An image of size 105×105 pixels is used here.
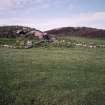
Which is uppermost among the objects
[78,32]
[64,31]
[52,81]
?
[64,31]

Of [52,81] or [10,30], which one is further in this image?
[10,30]

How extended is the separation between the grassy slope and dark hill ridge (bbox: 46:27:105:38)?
13.0 metres

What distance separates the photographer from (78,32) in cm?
2519

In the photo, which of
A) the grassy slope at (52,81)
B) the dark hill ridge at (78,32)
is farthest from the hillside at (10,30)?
the grassy slope at (52,81)

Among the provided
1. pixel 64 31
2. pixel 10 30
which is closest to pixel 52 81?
pixel 10 30

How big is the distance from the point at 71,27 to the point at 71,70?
1716 cm

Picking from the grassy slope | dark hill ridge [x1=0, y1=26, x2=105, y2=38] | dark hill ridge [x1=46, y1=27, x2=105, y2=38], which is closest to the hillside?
dark hill ridge [x1=0, y1=26, x2=105, y2=38]

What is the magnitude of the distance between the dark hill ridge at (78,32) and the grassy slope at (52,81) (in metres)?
13.0

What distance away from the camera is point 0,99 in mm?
6168

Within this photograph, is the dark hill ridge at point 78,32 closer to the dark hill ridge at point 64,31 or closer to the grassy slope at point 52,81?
the dark hill ridge at point 64,31

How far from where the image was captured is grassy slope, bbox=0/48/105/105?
Answer: 6.21 metres

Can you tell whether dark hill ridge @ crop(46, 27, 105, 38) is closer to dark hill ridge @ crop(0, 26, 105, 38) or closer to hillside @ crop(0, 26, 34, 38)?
dark hill ridge @ crop(0, 26, 105, 38)

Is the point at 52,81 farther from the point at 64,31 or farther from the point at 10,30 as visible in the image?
the point at 64,31

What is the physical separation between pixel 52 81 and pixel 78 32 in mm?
18002
